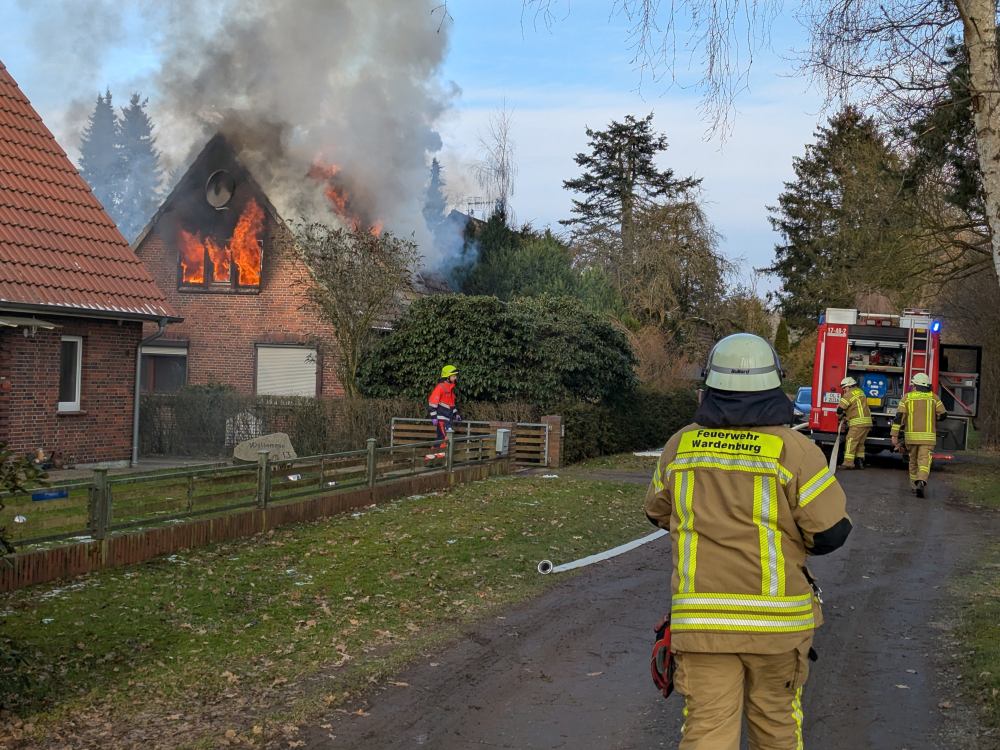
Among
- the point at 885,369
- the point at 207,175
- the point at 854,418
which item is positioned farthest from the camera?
the point at 207,175

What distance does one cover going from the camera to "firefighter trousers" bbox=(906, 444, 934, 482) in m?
15.6

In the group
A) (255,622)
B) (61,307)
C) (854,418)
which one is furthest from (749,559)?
(854,418)

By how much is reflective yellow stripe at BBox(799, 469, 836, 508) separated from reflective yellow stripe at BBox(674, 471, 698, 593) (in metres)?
→ 0.39

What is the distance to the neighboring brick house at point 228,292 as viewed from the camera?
2789 centimetres

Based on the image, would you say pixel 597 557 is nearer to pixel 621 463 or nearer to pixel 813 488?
pixel 813 488

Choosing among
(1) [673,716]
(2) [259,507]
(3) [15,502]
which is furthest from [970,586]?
(3) [15,502]

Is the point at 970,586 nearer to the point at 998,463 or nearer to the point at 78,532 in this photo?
the point at 78,532

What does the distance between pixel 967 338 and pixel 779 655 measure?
29354mm

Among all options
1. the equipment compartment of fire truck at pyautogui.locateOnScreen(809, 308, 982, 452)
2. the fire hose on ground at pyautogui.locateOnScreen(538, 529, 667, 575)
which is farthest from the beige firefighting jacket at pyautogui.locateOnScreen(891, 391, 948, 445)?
the fire hose on ground at pyautogui.locateOnScreen(538, 529, 667, 575)

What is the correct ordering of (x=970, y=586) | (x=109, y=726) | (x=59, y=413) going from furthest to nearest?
(x=59, y=413), (x=970, y=586), (x=109, y=726)

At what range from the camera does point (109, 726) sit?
17.3 feet

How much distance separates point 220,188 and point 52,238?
1210cm

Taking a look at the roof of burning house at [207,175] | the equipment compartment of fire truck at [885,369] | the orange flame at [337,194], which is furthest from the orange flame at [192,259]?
the equipment compartment of fire truck at [885,369]

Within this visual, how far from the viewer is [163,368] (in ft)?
95.9
